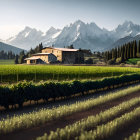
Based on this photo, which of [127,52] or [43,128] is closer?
[43,128]

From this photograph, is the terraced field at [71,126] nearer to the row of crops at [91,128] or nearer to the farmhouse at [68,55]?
the row of crops at [91,128]

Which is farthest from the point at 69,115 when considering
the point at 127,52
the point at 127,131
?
the point at 127,52

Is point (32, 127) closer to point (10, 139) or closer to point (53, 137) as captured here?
point (10, 139)

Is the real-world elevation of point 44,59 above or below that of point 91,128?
above

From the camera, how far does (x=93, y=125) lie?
37.6 feet

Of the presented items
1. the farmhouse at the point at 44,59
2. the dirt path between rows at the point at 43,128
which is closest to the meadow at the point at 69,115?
the dirt path between rows at the point at 43,128

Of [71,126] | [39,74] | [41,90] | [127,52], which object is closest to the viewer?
[71,126]

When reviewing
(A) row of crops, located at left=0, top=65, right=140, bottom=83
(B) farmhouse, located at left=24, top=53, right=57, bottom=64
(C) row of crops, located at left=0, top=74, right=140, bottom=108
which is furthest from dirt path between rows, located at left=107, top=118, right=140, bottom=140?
(B) farmhouse, located at left=24, top=53, right=57, bottom=64

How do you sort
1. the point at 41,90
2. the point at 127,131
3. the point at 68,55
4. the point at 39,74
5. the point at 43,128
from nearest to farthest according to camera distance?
the point at 127,131 < the point at 43,128 < the point at 41,90 < the point at 39,74 < the point at 68,55

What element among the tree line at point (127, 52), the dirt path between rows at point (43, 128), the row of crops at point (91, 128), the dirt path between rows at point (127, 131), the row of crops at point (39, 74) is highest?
the tree line at point (127, 52)

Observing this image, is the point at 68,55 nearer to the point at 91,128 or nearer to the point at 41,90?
→ the point at 41,90

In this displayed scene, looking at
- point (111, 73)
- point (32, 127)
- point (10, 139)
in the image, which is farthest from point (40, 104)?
point (111, 73)

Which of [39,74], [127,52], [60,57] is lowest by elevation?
[39,74]

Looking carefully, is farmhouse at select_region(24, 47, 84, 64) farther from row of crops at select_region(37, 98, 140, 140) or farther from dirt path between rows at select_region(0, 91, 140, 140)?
row of crops at select_region(37, 98, 140, 140)
